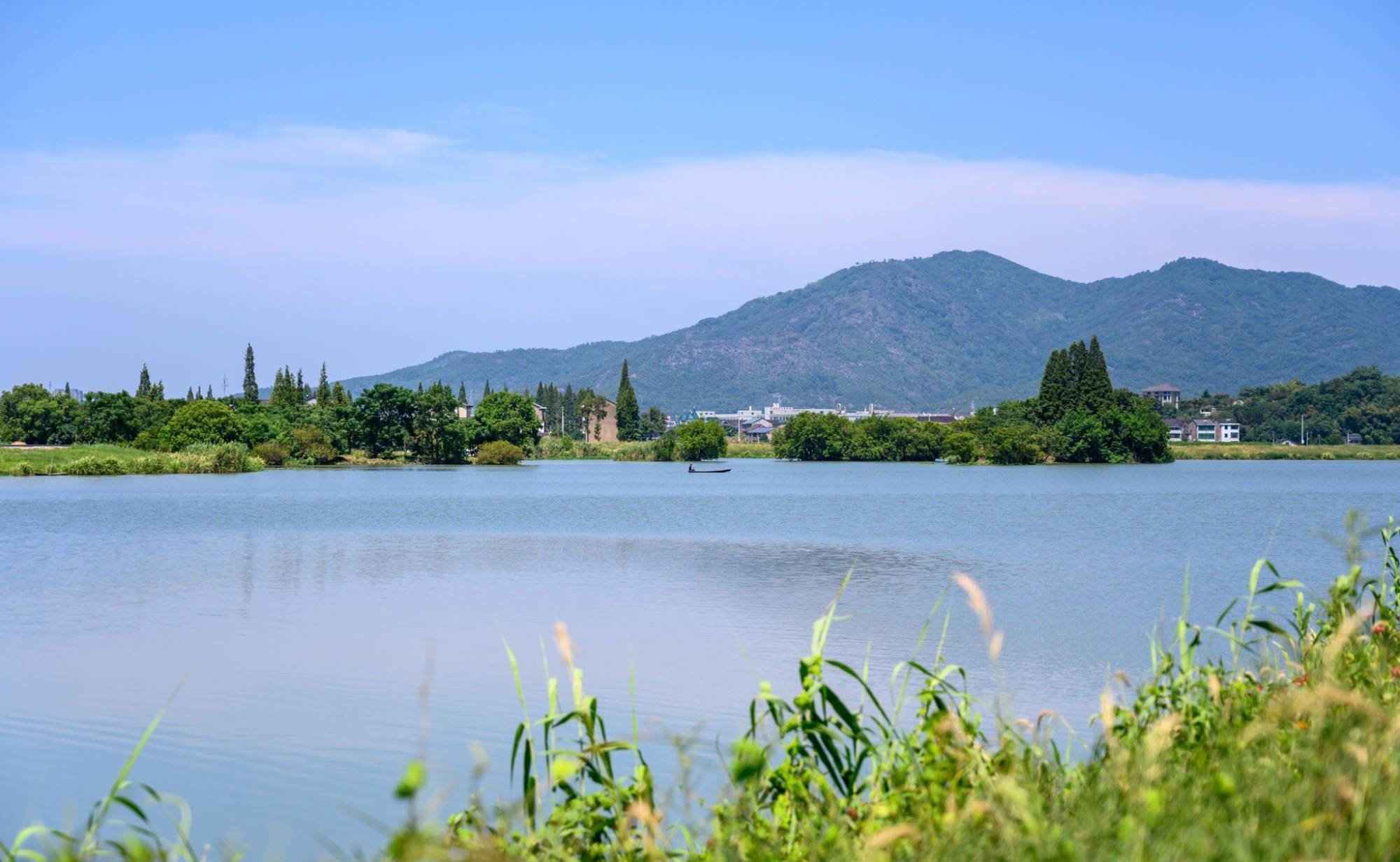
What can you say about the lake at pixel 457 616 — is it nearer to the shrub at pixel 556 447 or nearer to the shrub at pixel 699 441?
the shrub at pixel 699 441

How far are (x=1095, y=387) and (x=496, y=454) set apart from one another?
134 ft

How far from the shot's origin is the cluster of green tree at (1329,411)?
116 m

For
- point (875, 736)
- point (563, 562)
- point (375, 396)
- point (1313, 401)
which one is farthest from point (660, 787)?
point (1313, 401)

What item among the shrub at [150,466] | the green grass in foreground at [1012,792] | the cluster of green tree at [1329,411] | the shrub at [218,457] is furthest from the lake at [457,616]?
the cluster of green tree at [1329,411]

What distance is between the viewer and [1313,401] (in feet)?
419

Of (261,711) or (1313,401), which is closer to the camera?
(261,711)

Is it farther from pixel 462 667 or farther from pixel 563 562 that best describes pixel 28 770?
pixel 563 562

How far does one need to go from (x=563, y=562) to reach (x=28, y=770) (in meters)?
12.2

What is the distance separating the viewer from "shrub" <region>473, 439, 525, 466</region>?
75.9 m

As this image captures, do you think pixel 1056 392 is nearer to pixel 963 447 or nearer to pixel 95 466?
pixel 963 447

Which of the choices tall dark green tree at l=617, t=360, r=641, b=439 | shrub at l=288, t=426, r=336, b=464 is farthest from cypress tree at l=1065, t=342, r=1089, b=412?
shrub at l=288, t=426, r=336, b=464

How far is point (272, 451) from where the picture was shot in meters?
65.3

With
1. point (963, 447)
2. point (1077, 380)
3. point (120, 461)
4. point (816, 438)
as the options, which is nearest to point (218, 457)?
point (120, 461)

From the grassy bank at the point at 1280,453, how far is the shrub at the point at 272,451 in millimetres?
65832
